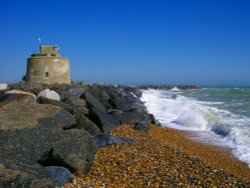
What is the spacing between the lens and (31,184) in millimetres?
3957

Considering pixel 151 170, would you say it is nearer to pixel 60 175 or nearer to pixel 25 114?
pixel 60 175

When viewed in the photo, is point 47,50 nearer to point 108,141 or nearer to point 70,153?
point 108,141

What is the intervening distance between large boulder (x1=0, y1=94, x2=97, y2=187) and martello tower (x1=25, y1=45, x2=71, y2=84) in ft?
46.4

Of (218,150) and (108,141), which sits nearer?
(108,141)

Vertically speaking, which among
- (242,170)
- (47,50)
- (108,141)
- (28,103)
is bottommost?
(242,170)

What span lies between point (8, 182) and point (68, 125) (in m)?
3.05

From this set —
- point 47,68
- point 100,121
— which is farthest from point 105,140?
point 47,68

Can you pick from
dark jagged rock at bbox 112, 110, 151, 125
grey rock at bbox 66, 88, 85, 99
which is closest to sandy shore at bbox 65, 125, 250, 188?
dark jagged rock at bbox 112, 110, 151, 125

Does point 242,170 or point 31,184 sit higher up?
point 31,184

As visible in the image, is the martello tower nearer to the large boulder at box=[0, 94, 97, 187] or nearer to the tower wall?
the tower wall

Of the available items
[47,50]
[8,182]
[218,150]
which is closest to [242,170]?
[218,150]

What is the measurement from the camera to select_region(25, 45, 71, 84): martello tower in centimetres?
2058

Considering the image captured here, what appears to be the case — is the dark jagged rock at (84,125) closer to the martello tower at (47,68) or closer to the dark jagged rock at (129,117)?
the dark jagged rock at (129,117)

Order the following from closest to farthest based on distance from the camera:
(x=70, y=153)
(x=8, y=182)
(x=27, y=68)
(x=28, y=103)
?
(x=8, y=182)
(x=70, y=153)
(x=28, y=103)
(x=27, y=68)
